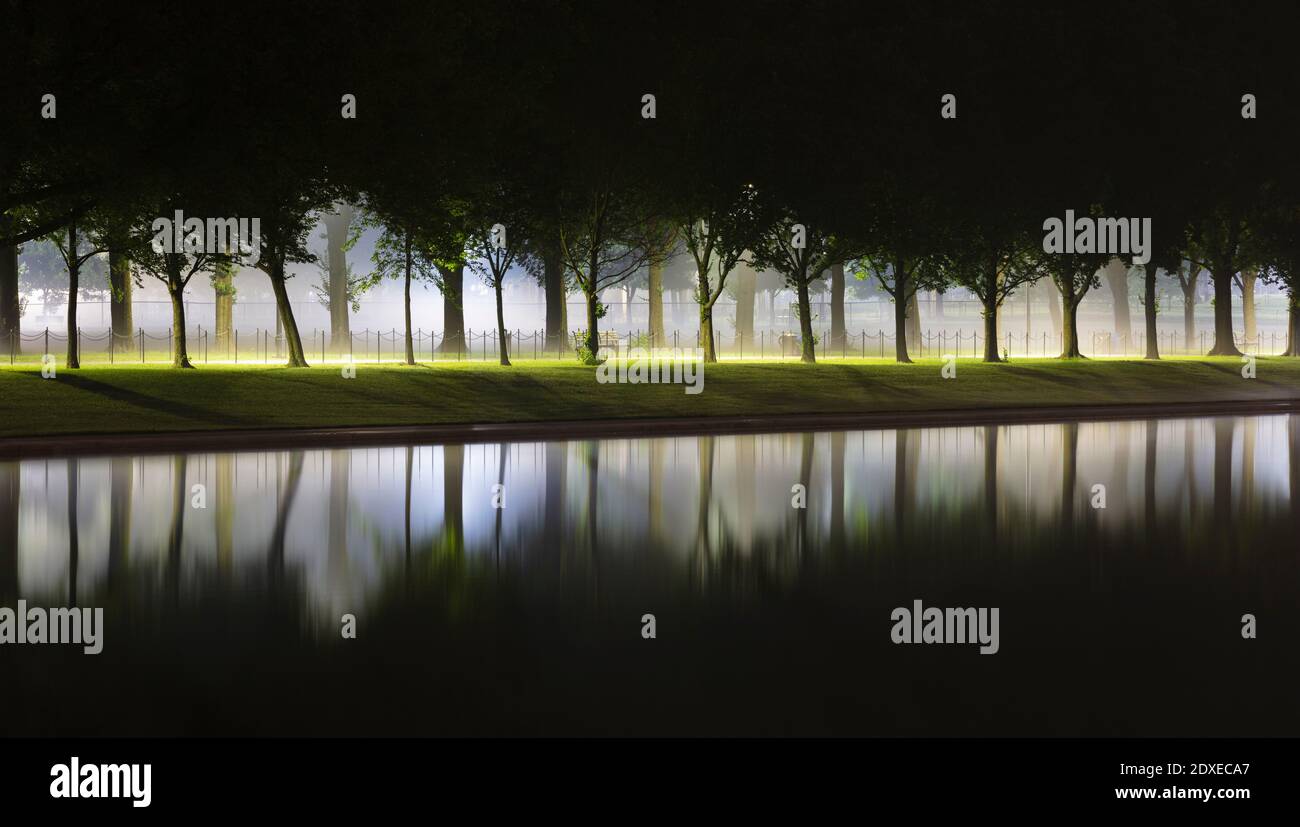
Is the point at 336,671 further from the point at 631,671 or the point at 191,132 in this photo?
the point at 191,132

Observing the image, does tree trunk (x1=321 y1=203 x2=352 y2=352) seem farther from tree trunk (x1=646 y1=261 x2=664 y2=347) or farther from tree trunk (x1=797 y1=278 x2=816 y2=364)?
tree trunk (x1=797 y1=278 x2=816 y2=364)

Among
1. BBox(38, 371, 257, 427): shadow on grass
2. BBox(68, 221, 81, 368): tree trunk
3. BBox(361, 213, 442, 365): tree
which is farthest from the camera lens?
BBox(361, 213, 442, 365): tree

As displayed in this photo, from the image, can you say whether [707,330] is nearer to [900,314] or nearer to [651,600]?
[900,314]

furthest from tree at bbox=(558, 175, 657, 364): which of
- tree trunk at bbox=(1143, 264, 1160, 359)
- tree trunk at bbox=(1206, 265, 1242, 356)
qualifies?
tree trunk at bbox=(1206, 265, 1242, 356)

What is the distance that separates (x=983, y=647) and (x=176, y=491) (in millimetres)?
11296

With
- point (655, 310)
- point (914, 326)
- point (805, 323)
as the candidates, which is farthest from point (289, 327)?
point (914, 326)

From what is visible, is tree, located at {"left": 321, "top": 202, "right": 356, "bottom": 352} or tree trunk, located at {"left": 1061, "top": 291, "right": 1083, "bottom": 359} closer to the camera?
tree trunk, located at {"left": 1061, "top": 291, "right": 1083, "bottom": 359}

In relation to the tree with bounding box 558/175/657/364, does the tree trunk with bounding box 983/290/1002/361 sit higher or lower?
lower

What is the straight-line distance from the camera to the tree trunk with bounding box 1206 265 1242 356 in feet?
209

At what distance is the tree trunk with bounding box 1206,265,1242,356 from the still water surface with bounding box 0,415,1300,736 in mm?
48794

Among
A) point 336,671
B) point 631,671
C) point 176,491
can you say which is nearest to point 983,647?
point 631,671

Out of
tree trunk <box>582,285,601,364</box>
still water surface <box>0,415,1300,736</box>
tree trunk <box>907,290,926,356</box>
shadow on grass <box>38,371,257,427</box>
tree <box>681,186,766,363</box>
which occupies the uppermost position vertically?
tree <box>681,186,766,363</box>
